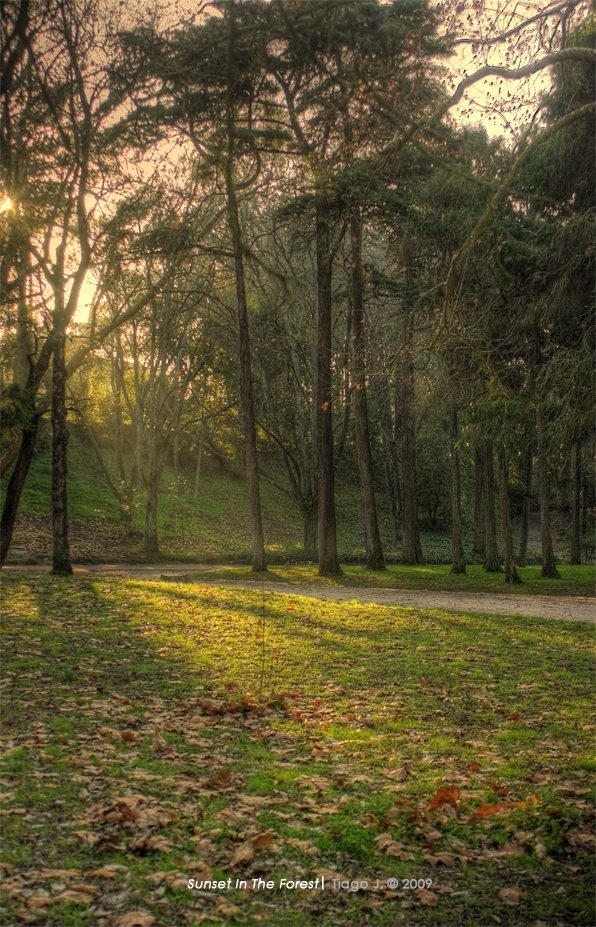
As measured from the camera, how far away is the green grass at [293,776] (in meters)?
3.11

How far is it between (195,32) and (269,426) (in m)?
16.7

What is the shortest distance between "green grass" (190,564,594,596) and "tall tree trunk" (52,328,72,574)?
3.66 meters

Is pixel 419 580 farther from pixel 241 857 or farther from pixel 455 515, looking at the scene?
pixel 241 857

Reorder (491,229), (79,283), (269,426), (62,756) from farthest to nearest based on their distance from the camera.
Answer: (269,426), (79,283), (491,229), (62,756)

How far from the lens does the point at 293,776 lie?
14.5 ft

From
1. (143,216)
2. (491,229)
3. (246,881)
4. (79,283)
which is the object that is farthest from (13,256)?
(246,881)

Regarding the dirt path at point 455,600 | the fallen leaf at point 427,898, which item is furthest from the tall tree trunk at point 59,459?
the fallen leaf at point 427,898

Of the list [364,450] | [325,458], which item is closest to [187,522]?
[364,450]

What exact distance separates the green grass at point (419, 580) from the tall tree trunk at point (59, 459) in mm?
3656

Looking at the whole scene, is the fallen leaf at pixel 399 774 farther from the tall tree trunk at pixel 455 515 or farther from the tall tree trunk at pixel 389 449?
the tall tree trunk at pixel 389 449

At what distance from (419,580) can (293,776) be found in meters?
13.5

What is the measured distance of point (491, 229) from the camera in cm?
1302

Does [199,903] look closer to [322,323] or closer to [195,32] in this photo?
[195,32]

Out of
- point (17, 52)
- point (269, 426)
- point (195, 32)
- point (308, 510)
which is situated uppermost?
point (195, 32)
